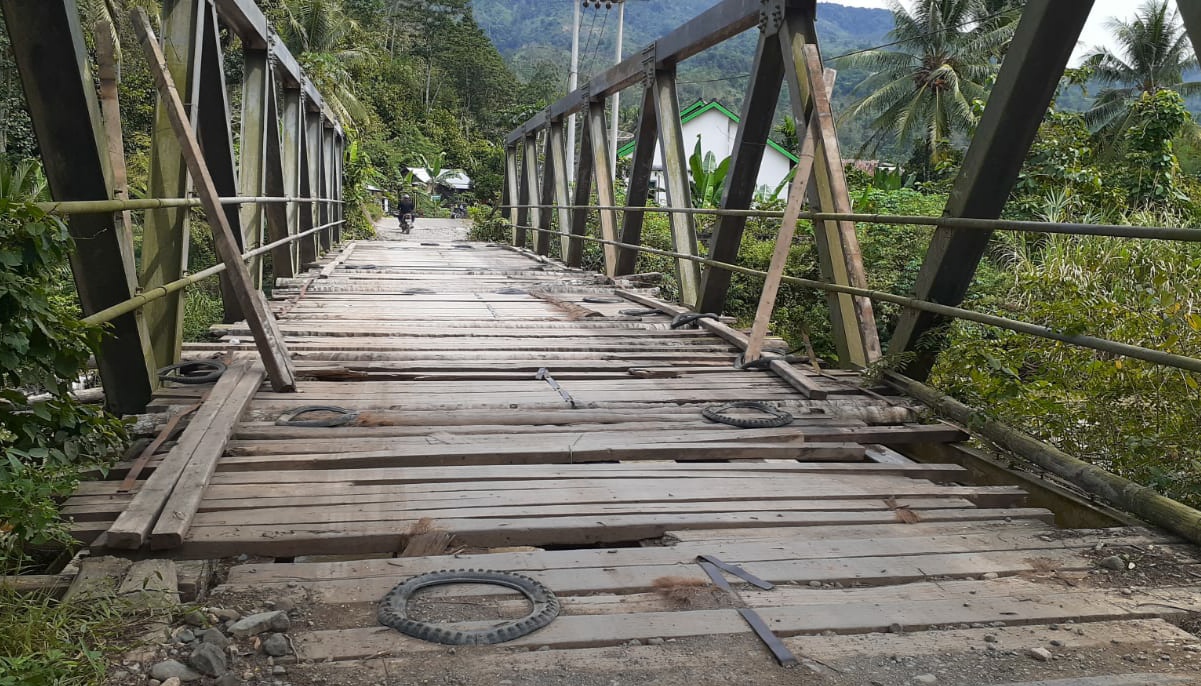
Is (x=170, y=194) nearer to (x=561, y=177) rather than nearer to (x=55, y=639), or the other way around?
(x=55, y=639)

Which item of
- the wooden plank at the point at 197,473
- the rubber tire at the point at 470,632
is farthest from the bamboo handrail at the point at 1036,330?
the wooden plank at the point at 197,473

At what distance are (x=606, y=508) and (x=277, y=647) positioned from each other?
1.01m

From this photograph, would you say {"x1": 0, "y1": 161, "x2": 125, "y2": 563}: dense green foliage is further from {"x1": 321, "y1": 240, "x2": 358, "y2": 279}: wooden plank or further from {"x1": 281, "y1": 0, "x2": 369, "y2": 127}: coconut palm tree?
{"x1": 281, "y1": 0, "x2": 369, "y2": 127}: coconut palm tree

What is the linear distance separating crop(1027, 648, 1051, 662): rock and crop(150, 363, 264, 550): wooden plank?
1.81m

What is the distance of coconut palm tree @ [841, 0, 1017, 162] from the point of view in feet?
94.3

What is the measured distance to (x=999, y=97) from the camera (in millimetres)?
3328

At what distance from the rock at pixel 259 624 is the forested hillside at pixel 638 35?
212ft

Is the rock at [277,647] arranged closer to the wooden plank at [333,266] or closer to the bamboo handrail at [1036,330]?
the bamboo handrail at [1036,330]

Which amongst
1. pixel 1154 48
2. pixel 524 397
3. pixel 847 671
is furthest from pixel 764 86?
pixel 1154 48

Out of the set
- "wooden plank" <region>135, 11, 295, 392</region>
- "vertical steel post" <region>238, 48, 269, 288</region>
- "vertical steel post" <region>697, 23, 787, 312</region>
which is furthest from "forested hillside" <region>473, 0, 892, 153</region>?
"wooden plank" <region>135, 11, 295, 392</region>

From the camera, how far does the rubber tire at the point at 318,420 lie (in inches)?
122

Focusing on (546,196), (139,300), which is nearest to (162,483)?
(139,300)

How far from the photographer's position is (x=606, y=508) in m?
2.46

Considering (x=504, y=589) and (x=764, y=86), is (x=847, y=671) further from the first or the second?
(x=764, y=86)
